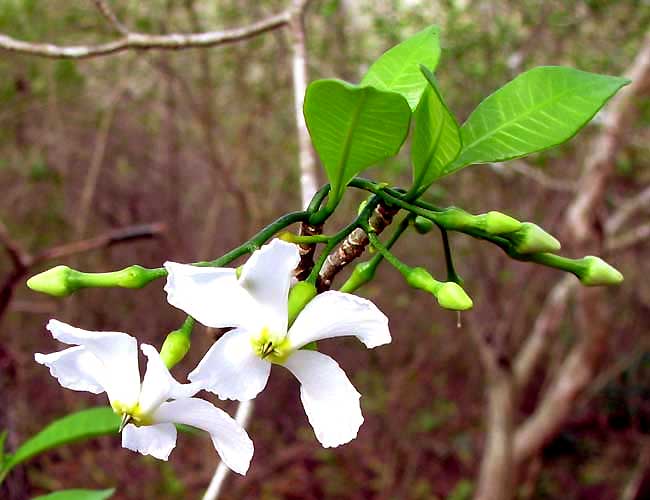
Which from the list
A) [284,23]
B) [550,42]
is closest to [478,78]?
[550,42]

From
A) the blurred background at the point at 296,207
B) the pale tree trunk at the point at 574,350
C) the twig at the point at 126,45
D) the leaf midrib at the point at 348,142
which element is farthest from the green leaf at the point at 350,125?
the blurred background at the point at 296,207

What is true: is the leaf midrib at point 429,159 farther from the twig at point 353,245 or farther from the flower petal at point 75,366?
the flower petal at point 75,366

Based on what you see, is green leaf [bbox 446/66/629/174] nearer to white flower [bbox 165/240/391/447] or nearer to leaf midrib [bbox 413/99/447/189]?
leaf midrib [bbox 413/99/447/189]

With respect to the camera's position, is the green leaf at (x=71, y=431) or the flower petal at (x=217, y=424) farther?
the green leaf at (x=71, y=431)

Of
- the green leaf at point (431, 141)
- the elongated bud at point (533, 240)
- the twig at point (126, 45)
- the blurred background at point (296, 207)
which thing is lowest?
the blurred background at point (296, 207)

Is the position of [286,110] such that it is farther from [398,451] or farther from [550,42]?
[398,451]

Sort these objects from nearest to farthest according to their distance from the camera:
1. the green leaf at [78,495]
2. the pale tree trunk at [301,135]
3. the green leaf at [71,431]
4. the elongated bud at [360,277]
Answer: the elongated bud at [360,277] → the green leaf at [78,495] → the green leaf at [71,431] → the pale tree trunk at [301,135]

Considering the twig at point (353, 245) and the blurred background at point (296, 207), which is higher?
the twig at point (353, 245)

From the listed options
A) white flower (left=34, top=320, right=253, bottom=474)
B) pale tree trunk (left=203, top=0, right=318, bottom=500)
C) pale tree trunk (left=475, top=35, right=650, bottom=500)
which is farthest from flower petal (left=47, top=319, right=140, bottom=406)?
pale tree trunk (left=475, top=35, right=650, bottom=500)
